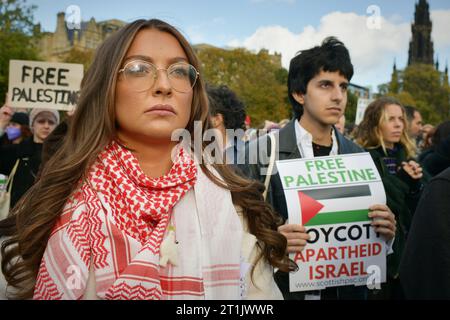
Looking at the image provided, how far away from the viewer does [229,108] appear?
16.6 feet

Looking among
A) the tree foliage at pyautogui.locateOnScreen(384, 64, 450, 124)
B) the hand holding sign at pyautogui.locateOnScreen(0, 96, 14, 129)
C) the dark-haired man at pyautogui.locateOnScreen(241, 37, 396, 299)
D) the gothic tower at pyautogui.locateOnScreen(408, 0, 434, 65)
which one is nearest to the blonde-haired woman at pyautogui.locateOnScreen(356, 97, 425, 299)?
the dark-haired man at pyautogui.locateOnScreen(241, 37, 396, 299)

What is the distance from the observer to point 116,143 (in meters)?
1.94

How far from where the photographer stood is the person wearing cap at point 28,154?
515 cm

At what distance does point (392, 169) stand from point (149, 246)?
3530 mm

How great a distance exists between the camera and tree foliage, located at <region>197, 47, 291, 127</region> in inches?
1673

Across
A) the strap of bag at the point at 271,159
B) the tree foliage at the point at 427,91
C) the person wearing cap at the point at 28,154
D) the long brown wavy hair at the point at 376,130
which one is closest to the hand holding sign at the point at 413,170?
the long brown wavy hair at the point at 376,130

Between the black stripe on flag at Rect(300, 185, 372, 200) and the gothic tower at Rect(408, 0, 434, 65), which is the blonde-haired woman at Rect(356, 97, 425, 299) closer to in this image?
the black stripe on flag at Rect(300, 185, 372, 200)

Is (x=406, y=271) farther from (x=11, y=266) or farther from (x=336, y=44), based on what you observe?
(x=336, y=44)

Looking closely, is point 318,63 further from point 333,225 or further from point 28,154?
point 28,154

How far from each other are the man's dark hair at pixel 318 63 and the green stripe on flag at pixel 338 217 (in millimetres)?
993

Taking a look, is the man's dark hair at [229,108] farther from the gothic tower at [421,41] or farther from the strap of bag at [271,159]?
the gothic tower at [421,41]

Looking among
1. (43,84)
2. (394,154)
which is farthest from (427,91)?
(43,84)

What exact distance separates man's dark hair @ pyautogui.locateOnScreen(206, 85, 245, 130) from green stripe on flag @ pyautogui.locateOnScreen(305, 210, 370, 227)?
235 cm
